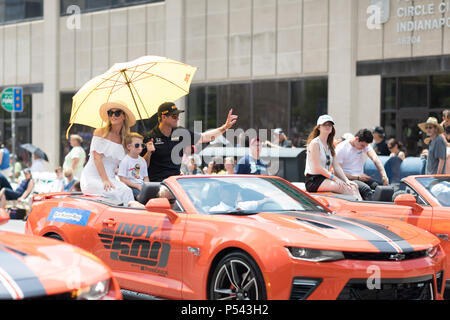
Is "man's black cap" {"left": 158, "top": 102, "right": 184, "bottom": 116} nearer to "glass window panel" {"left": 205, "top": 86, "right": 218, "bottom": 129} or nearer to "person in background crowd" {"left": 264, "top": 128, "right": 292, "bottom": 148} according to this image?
"person in background crowd" {"left": 264, "top": 128, "right": 292, "bottom": 148}

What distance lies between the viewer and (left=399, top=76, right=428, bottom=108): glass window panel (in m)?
21.2

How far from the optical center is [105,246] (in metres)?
6.86

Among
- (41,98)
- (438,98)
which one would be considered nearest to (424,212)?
(438,98)

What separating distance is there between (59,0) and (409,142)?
1816 cm

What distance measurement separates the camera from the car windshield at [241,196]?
6410 mm

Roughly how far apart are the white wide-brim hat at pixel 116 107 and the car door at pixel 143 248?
6.54 feet

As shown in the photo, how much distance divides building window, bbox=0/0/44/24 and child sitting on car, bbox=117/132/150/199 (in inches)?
1011

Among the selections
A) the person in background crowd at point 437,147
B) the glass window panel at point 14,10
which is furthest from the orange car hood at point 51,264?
the glass window panel at point 14,10

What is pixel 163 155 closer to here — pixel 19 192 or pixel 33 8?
pixel 19 192

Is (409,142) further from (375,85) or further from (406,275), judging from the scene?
(406,275)

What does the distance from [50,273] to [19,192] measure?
12.1m

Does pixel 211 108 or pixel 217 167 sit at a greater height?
pixel 211 108

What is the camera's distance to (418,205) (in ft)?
24.9

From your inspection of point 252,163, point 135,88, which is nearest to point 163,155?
point 135,88
